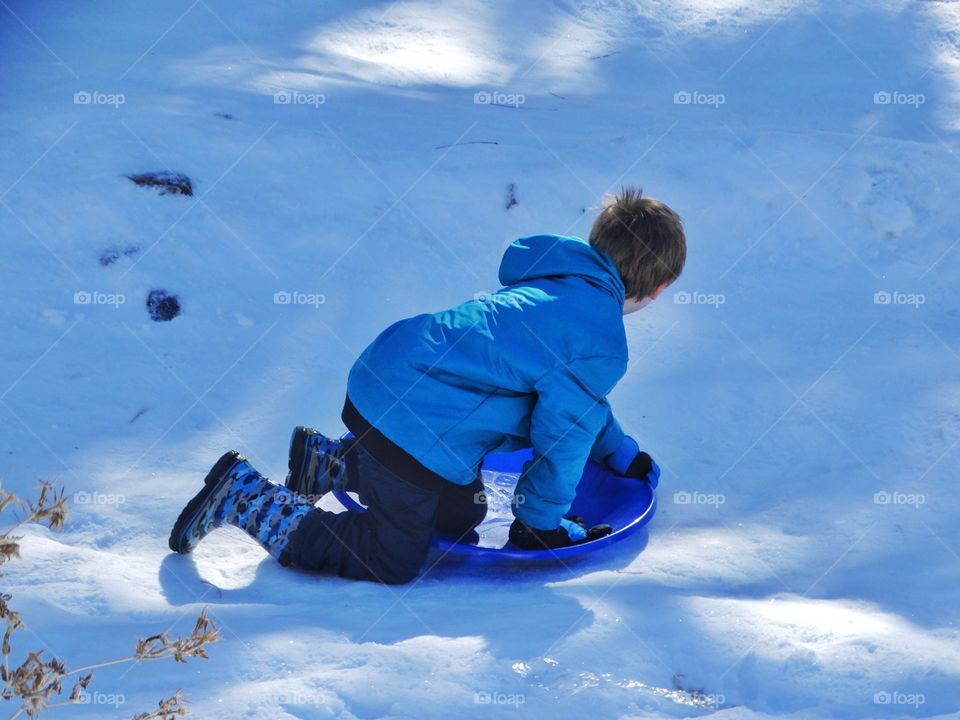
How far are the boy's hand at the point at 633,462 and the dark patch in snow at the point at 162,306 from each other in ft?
6.50

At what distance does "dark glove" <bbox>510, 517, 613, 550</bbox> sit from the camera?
348 cm

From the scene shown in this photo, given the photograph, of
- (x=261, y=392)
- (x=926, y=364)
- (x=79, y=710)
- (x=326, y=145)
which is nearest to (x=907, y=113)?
(x=926, y=364)

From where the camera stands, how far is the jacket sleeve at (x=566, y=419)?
322 centimetres

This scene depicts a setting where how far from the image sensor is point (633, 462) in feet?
12.9

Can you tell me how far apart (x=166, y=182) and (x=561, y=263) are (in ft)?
8.08

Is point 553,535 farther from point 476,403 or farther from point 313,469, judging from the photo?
point 313,469

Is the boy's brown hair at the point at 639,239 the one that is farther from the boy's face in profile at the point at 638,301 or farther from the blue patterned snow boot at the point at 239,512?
the blue patterned snow boot at the point at 239,512

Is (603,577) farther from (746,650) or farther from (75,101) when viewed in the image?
(75,101)

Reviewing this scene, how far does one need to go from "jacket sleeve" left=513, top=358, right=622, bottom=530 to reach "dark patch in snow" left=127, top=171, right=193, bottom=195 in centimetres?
252

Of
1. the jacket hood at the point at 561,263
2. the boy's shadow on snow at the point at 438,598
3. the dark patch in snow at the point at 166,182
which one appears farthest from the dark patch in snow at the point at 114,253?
the jacket hood at the point at 561,263

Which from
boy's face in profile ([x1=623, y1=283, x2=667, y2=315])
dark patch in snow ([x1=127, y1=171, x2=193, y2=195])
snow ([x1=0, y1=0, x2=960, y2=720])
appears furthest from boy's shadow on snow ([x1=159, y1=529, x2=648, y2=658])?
dark patch in snow ([x1=127, y1=171, x2=193, y2=195])

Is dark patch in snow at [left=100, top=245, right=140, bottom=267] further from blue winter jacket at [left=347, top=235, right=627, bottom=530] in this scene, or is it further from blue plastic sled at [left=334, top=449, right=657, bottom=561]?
blue winter jacket at [left=347, top=235, right=627, bottom=530]

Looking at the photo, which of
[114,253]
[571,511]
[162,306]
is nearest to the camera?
[571,511]

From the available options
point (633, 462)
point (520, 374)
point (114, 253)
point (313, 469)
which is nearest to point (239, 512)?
point (313, 469)
